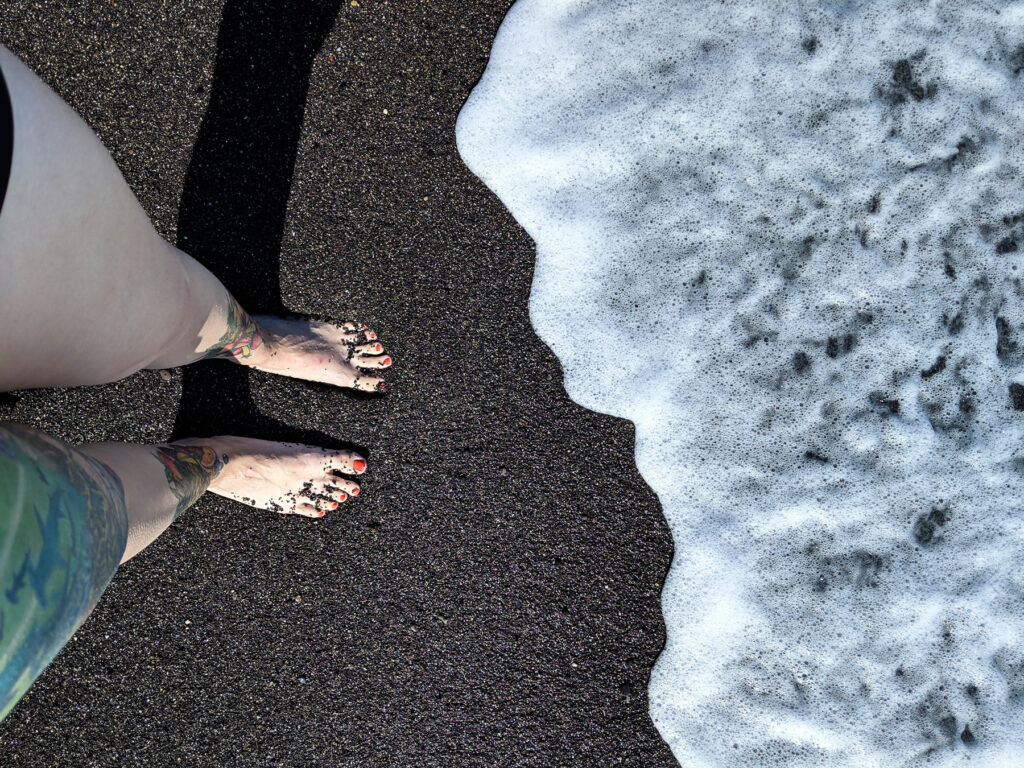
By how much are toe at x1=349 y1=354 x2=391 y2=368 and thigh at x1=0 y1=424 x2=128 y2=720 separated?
33.6 inches

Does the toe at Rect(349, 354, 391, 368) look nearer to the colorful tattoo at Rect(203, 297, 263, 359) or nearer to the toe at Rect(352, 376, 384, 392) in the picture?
the toe at Rect(352, 376, 384, 392)

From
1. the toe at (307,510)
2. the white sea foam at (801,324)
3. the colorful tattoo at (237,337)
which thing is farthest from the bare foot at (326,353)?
the white sea foam at (801,324)

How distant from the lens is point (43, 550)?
2.87ft

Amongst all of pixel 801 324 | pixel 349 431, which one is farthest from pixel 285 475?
pixel 801 324

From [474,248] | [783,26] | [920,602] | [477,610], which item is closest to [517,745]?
[477,610]

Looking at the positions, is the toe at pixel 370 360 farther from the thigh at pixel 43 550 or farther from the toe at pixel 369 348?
the thigh at pixel 43 550

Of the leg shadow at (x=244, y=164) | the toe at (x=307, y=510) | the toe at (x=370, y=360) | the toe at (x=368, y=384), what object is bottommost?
the toe at (x=307, y=510)

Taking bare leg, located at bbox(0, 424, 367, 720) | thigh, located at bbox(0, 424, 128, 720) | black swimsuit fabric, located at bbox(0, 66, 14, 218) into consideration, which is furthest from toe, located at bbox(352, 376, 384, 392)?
black swimsuit fabric, located at bbox(0, 66, 14, 218)

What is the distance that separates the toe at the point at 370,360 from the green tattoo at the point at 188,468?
47 centimetres

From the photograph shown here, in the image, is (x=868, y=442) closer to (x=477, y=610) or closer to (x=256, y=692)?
(x=477, y=610)

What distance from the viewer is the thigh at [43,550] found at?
822 millimetres

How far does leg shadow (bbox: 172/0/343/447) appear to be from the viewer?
186 cm

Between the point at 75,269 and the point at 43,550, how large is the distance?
46cm

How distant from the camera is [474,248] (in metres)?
1.87
